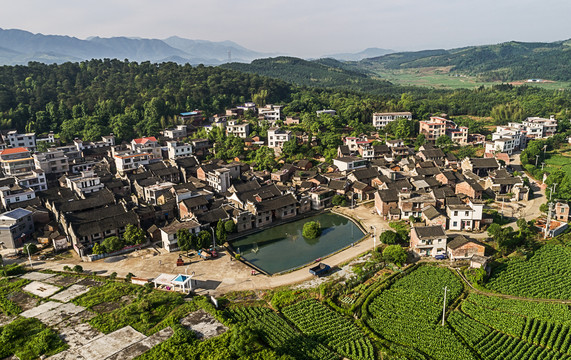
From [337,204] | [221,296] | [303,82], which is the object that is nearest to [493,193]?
[337,204]

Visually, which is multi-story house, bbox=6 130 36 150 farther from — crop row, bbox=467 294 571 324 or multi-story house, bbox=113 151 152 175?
crop row, bbox=467 294 571 324

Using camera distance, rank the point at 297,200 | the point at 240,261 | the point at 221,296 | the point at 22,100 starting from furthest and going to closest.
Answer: the point at 22,100 → the point at 297,200 → the point at 240,261 → the point at 221,296

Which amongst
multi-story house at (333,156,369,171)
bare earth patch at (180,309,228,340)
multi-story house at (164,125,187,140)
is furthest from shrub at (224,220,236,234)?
multi-story house at (164,125,187,140)

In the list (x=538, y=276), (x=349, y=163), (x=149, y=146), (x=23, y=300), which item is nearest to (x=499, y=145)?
(x=349, y=163)

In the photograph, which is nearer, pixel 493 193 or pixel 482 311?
pixel 482 311

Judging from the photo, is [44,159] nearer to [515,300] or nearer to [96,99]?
[96,99]
